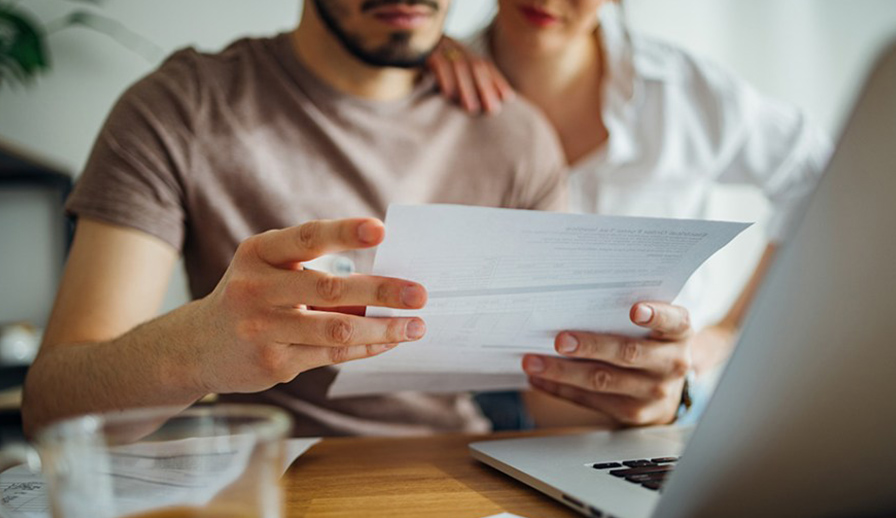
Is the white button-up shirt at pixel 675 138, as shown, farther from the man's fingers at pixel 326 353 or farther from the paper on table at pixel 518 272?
the man's fingers at pixel 326 353

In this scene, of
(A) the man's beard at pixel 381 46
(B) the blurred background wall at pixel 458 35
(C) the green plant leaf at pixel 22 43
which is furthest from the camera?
(B) the blurred background wall at pixel 458 35

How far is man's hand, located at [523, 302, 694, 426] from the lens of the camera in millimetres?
708

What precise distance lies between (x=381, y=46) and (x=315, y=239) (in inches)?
25.6

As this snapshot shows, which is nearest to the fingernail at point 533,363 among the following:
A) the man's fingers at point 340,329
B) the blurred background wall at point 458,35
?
the man's fingers at point 340,329

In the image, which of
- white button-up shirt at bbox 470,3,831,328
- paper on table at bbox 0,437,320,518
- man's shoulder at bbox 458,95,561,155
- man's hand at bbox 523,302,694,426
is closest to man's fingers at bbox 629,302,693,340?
man's hand at bbox 523,302,694,426

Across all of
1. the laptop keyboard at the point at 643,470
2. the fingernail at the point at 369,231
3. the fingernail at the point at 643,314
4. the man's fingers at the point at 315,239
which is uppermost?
the fingernail at the point at 369,231

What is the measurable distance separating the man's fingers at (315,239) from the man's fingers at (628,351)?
26 cm

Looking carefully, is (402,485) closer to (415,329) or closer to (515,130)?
(415,329)

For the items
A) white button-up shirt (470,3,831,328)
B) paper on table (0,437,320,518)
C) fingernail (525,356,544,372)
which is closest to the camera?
paper on table (0,437,320,518)

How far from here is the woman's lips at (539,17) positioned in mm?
1330

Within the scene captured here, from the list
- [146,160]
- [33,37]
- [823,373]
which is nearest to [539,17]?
[146,160]

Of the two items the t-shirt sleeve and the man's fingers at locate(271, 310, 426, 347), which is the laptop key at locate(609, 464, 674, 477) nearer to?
the man's fingers at locate(271, 310, 426, 347)

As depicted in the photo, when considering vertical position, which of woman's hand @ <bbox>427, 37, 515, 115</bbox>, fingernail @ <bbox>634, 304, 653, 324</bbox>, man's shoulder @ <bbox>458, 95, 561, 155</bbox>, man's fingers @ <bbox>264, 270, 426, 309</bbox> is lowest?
fingernail @ <bbox>634, 304, 653, 324</bbox>

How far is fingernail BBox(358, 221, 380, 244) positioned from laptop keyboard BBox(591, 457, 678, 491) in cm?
27
